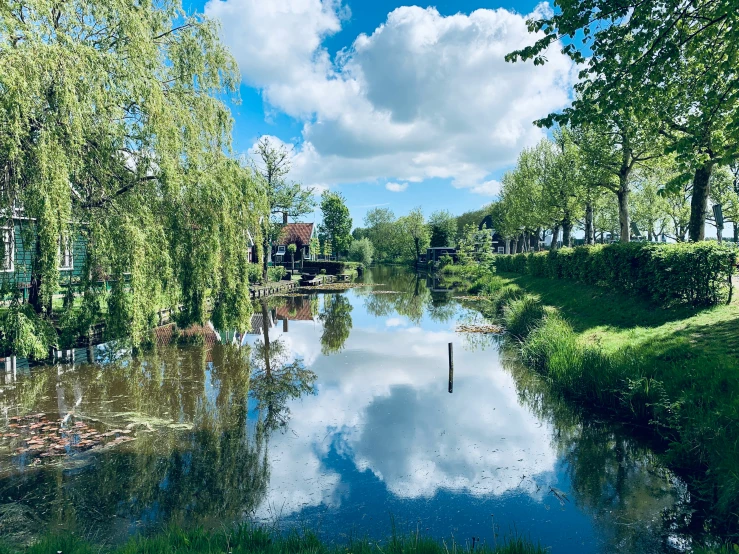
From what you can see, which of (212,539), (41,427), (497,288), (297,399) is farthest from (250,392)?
(497,288)

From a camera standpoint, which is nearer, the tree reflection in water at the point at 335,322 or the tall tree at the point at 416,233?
the tree reflection in water at the point at 335,322

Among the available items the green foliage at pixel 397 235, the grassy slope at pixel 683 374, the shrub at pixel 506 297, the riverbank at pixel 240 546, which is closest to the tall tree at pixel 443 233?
the green foliage at pixel 397 235

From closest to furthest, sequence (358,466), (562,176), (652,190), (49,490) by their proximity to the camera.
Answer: (49,490) → (358,466) → (562,176) → (652,190)

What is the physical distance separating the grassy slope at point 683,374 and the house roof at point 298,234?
4329 cm

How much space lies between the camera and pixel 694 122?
8.53 meters

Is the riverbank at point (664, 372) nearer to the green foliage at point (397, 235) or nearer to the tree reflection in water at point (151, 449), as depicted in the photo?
the tree reflection in water at point (151, 449)

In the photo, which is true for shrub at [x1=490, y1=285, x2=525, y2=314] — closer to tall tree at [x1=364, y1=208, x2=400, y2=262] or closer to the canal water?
the canal water

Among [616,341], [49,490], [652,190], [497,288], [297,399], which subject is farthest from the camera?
[652,190]

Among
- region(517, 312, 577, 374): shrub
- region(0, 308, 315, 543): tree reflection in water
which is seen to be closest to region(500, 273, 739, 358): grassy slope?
region(517, 312, 577, 374): shrub

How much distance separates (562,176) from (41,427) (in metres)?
31.7

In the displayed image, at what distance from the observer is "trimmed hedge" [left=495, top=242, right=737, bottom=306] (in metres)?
11.2

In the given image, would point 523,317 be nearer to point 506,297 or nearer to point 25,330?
point 506,297

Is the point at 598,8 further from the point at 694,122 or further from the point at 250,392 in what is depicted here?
the point at 250,392

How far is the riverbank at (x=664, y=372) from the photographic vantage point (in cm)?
602
